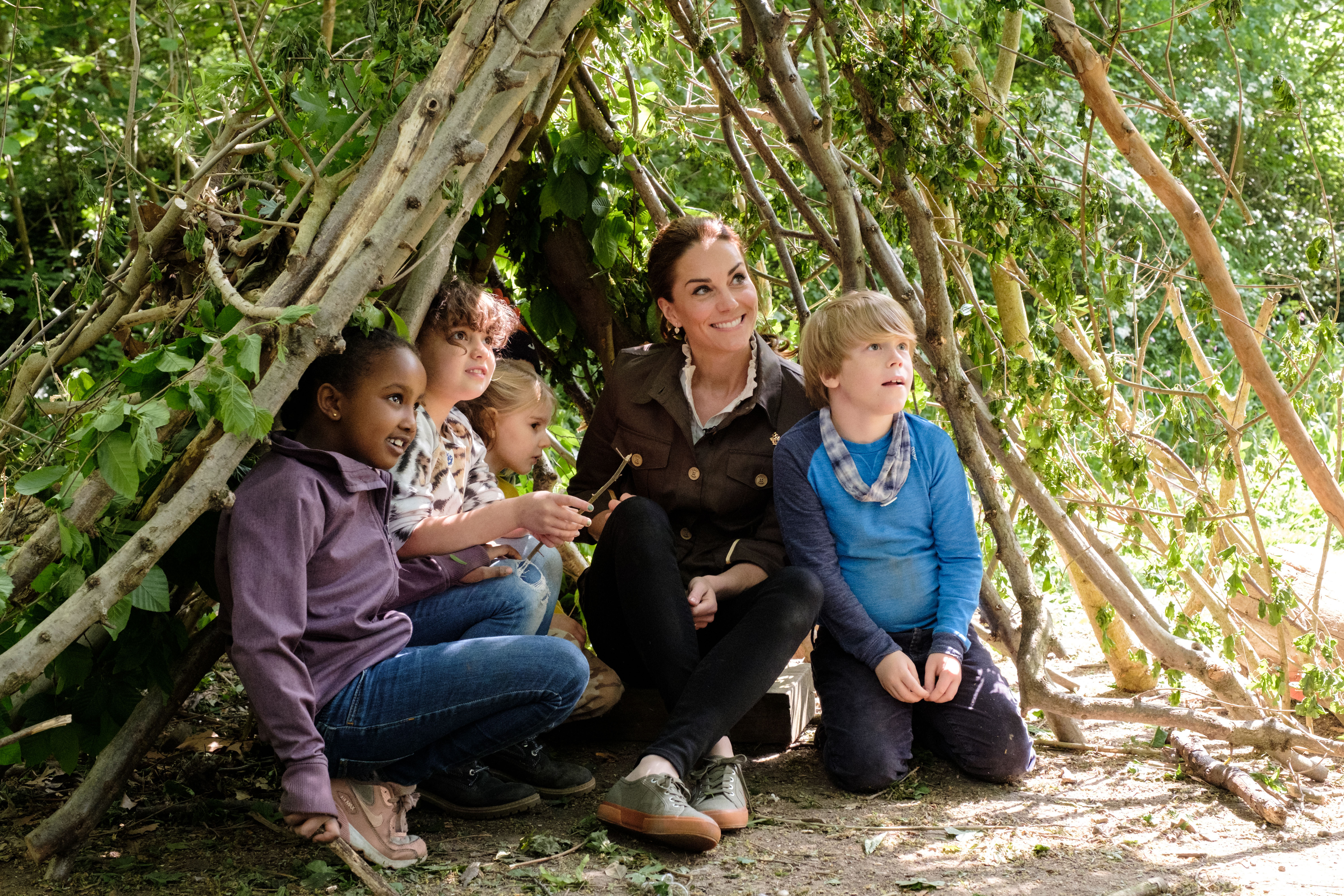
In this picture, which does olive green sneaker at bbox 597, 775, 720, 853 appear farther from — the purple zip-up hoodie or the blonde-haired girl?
the blonde-haired girl

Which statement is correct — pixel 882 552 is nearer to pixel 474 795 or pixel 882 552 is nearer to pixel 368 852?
pixel 474 795

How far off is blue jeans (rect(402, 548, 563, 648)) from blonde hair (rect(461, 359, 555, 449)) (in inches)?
17.2

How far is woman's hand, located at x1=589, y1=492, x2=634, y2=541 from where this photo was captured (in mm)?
2711

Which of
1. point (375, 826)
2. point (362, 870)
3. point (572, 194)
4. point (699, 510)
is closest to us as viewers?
point (362, 870)

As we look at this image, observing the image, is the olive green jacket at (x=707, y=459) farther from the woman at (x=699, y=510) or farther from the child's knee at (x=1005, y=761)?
the child's knee at (x=1005, y=761)

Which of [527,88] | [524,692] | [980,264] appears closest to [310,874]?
[524,692]

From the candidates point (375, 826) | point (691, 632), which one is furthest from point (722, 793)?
point (375, 826)

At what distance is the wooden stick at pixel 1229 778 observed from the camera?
2264mm

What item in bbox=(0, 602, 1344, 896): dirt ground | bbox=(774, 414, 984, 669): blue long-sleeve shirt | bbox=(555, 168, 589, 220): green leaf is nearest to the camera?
bbox=(0, 602, 1344, 896): dirt ground

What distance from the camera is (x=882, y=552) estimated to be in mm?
2506

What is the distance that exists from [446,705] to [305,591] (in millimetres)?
366

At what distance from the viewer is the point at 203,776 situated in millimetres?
2420

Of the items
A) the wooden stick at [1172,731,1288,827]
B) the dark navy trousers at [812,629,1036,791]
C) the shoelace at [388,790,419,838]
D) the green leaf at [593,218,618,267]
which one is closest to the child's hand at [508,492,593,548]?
the shoelace at [388,790,419,838]

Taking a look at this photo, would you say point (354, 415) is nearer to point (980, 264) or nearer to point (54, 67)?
point (54, 67)
